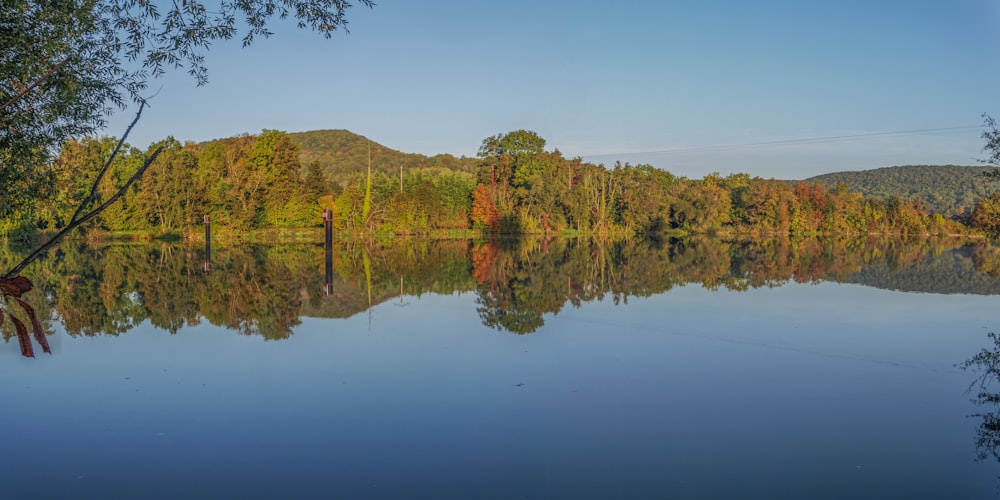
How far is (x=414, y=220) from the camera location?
58000mm

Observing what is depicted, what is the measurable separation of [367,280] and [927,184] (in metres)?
126

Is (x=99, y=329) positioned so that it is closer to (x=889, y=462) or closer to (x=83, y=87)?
(x=83, y=87)

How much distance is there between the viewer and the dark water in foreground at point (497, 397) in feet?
17.2

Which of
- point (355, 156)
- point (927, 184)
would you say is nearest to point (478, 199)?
point (355, 156)

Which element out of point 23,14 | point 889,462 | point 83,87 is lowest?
point 889,462

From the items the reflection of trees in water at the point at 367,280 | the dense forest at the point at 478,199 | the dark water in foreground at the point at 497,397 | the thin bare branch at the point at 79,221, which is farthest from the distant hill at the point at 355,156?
the thin bare branch at the point at 79,221

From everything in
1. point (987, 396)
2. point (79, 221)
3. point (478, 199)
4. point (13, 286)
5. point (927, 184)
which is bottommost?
point (987, 396)

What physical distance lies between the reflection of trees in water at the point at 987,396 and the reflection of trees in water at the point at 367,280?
6.22 meters

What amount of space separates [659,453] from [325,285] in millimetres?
13818

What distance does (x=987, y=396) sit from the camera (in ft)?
25.8

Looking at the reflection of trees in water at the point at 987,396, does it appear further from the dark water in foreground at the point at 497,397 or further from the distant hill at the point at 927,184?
the distant hill at the point at 927,184

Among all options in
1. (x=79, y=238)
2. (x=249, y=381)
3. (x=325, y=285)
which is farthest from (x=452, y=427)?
(x=79, y=238)

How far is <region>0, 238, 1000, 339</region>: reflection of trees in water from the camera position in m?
13.4

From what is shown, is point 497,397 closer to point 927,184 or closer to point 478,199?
point 478,199
